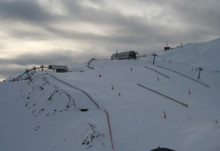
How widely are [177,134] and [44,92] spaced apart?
40.6 feet

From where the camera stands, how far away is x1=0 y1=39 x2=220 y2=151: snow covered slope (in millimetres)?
11812

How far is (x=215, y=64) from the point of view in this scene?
5362cm

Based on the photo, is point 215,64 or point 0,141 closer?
point 0,141

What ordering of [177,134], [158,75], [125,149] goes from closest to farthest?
[125,149], [177,134], [158,75]

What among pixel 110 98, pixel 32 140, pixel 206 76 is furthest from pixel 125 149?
pixel 206 76

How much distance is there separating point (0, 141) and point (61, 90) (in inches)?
242

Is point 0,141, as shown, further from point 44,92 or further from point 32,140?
point 44,92

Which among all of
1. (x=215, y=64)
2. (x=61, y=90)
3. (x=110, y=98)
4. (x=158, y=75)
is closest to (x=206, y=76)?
(x=158, y=75)

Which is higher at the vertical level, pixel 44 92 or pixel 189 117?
pixel 44 92

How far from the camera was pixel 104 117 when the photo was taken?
14.6 meters

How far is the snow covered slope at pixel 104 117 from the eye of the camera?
11.8 meters

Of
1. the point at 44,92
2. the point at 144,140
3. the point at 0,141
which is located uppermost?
the point at 44,92

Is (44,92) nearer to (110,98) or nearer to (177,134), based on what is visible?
(110,98)

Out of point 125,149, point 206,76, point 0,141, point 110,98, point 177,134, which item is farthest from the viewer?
point 206,76
